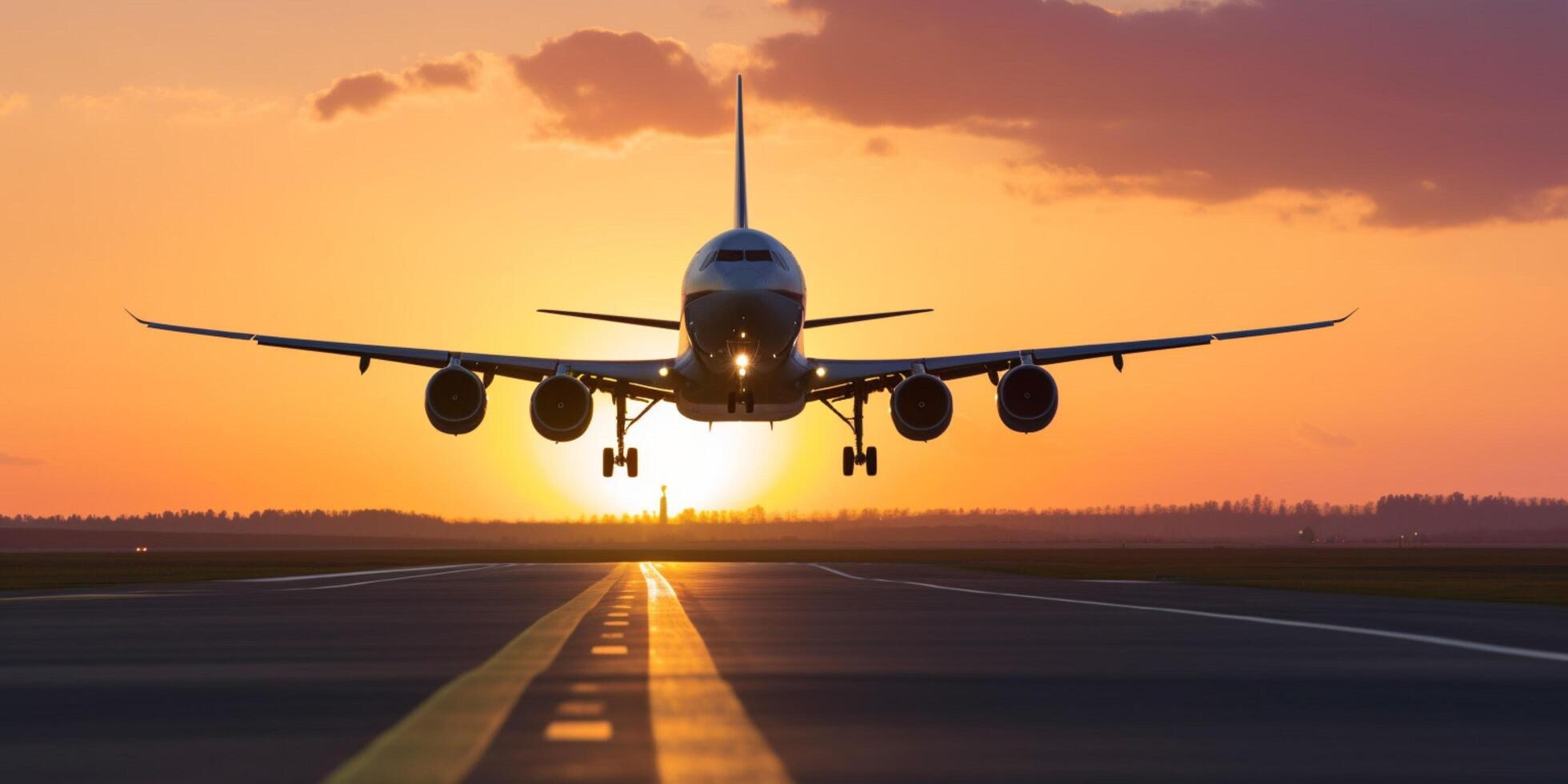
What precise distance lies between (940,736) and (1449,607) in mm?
22148

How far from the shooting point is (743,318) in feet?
161

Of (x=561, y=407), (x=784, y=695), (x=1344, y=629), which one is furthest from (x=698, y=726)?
(x=561, y=407)

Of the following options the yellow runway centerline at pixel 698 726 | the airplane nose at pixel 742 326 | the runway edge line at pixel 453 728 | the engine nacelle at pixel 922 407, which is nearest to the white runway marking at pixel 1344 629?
the yellow runway centerline at pixel 698 726

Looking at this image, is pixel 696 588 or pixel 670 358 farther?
pixel 670 358

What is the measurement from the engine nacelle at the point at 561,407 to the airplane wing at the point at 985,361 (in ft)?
23.8

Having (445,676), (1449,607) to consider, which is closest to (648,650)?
(445,676)

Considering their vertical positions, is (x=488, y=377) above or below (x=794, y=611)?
above

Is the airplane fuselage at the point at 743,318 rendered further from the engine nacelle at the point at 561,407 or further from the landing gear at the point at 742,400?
the engine nacelle at the point at 561,407

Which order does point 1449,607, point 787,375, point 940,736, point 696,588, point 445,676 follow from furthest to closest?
point 787,375
point 696,588
point 1449,607
point 445,676
point 940,736

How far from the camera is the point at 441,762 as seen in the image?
9602 mm

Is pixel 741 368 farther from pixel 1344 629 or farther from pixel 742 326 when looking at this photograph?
pixel 1344 629

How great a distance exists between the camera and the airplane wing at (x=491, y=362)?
175 ft

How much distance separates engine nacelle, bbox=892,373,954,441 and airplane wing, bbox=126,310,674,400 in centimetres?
742

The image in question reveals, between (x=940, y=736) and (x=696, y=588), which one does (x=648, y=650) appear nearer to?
(x=940, y=736)
